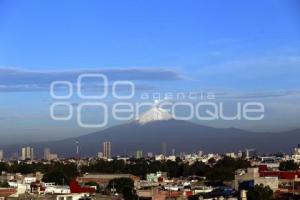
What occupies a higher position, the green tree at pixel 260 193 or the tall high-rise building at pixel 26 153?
the tall high-rise building at pixel 26 153

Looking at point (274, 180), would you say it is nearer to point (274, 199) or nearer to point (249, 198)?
point (274, 199)

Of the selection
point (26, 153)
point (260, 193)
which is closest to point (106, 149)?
point (26, 153)

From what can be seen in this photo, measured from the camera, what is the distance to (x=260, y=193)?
1196cm

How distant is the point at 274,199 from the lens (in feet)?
40.4

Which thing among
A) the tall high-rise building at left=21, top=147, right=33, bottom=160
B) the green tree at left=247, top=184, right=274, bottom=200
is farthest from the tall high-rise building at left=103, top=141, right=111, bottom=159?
the green tree at left=247, top=184, right=274, bottom=200

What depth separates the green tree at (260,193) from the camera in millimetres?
11469

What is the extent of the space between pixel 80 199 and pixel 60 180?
6.81 metres

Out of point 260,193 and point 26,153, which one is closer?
point 260,193

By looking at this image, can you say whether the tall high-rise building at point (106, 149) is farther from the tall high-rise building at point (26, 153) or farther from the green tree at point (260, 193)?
the green tree at point (260, 193)

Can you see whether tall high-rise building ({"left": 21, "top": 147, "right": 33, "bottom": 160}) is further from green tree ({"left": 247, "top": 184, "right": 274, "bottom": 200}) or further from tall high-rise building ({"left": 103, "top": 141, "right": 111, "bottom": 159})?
green tree ({"left": 247, "top": 184, "right": 274, "bottom": 200})

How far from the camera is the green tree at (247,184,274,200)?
1147 cm

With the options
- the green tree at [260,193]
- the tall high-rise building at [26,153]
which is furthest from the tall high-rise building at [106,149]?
the green tree at [260,193]

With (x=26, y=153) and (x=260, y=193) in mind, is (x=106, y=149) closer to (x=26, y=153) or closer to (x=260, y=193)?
(x=26, y=153)

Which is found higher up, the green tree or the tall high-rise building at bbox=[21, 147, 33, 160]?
the tall high-rise building at bbox=[21, 147, 33, 160]
